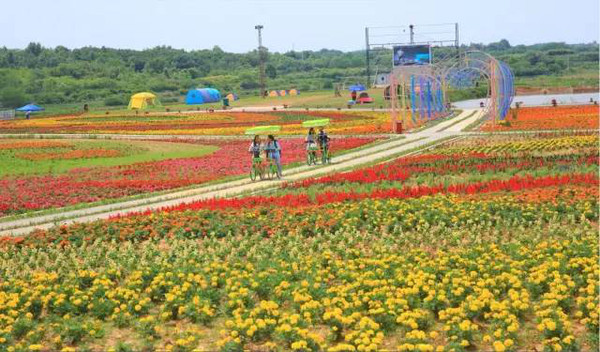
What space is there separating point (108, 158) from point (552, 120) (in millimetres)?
22053

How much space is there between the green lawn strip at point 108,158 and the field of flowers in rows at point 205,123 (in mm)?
8346

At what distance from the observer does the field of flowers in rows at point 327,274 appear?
423 inches

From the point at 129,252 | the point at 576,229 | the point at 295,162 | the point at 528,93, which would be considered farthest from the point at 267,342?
the point at 528,93

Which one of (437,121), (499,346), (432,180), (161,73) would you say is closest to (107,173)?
(432,180)

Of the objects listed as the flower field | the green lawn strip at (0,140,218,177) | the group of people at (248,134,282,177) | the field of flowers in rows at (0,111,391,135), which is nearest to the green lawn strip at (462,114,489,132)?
the flower field

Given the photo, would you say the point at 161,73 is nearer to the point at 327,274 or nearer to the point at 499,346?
the point at 327,274

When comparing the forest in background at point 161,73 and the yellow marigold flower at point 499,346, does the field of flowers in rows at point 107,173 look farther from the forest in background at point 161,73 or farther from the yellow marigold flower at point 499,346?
the forest in background at point 161,73

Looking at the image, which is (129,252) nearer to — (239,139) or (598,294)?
(598,294)

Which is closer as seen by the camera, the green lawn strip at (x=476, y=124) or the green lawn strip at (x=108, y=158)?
the green lawn strip at (x=108, y=158)

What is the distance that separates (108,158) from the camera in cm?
3953

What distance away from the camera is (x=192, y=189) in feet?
89.2

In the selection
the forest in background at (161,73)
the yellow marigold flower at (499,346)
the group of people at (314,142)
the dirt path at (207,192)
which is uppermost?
the forest in background at (161,73)

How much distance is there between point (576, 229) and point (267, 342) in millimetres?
7321

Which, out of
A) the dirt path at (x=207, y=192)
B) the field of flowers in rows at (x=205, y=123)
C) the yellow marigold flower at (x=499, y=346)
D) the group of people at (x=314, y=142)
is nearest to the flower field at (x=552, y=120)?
the dirt path at (x=207, y=192)
